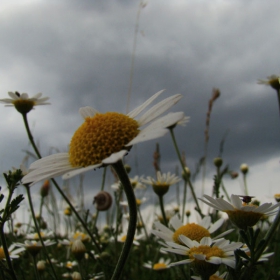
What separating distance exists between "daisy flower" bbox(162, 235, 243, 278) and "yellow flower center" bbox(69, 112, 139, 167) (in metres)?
0.44

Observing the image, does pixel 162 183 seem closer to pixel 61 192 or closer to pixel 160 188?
pixel 160 188

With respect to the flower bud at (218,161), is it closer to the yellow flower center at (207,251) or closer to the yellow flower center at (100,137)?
the yellow flower center at (207,251)

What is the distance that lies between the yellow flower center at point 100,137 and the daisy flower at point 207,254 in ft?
1.45

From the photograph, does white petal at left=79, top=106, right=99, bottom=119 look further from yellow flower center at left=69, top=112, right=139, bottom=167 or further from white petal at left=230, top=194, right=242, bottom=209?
white petal at left=230, top=194, right=242, bottom=209

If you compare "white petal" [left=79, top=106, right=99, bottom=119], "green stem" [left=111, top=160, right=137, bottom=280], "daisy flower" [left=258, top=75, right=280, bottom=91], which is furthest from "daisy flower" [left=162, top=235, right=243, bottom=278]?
"daisy flower" [left=258, top=75, right=280, bottom=91]

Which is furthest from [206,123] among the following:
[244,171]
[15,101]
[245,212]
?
[245,212]

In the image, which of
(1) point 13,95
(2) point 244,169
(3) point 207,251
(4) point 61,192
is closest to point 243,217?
(3) point 207,251

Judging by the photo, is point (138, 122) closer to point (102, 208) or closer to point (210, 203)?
point (210, 203)

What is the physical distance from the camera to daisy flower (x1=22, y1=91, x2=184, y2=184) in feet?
3.88

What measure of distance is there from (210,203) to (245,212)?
0.49 feet

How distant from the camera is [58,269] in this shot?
13.0 feet

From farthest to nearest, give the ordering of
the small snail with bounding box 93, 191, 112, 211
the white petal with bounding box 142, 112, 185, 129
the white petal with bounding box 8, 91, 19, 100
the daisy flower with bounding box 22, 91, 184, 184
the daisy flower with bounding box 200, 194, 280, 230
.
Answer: the small snail with bounding box 93, 191, 112, 211
the white petal with bounding box 8, 91, 19, 100
the daisy flower with bounding box 200, 194, 280, 230
the daisy flower with bounding box 22, 91, 184, 184
the white petal with bounding box 142, 112, 185, 129

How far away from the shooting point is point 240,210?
146 centimetres

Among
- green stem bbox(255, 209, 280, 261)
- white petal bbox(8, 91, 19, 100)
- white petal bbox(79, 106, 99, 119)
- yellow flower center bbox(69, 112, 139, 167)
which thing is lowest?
green stem bbox(255, 209, 280, 261)
